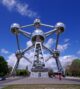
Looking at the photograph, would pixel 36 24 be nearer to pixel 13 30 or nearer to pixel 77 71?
pixel 13 30

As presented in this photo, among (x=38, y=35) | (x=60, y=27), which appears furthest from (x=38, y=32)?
(x=60, y=27)

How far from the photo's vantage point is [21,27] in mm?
107125

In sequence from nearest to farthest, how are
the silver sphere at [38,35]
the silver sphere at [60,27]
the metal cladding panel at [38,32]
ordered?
the silver sphere at [38,35]
the metal cladding panel at [38,32]
the silver sphere at [60,27]

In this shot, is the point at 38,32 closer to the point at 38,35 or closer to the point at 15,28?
the point at 38,35

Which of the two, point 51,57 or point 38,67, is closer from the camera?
point 38,67

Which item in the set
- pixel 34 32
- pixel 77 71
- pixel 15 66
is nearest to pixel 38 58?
pixel 34 32

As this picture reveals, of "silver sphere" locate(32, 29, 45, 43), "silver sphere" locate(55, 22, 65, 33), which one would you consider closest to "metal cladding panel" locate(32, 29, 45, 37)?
"silver sphere" locate(32, 29, 45, 43)

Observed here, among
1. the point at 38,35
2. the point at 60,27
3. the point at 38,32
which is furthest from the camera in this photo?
the point at 60,27

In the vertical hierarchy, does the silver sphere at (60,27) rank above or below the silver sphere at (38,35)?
above

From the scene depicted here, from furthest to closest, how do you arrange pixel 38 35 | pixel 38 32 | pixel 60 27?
pixel 60 27, pixel 38 32, pixel 38 35

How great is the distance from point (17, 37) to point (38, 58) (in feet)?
49.0

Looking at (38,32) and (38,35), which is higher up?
(38,32)

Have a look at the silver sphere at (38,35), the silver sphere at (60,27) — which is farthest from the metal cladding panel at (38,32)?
the silver sphere at (60,27)

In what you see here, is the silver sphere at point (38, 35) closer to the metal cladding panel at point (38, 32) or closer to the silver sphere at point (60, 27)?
the metal cladding panel at point (38, 32)
